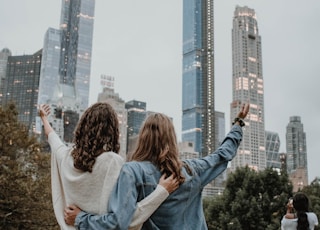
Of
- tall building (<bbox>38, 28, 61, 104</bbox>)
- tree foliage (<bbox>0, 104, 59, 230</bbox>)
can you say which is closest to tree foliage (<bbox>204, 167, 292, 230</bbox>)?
tree foliage (<bbox>0, 104, 59, 230</bbox>)

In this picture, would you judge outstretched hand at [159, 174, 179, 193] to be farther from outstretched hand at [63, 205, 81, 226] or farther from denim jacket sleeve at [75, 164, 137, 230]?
outstretched hand at [63, 205, 81, 226]

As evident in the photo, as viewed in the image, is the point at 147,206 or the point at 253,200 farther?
the point at 253,200

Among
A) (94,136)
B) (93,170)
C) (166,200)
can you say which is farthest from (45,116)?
(166,200)

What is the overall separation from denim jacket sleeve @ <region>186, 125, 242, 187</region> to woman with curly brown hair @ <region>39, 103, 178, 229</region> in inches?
10.5

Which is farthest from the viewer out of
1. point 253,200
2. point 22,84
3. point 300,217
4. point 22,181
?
point 22,84

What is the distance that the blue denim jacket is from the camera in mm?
2365

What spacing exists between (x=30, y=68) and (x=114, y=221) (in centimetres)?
20714

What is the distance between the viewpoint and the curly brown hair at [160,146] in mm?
2586

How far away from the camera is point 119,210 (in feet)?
7.68

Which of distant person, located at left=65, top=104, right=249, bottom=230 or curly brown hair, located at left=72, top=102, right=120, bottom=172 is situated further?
curly brown hair, located at left=72, top=102, right=120, bottom=172

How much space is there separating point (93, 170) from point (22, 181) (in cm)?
1018

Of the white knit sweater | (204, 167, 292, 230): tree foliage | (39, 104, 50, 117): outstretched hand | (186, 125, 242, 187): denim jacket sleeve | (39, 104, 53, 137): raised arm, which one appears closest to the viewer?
the white knit sweater

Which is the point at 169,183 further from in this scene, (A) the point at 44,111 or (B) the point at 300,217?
Answer: (B) the point at 300,217

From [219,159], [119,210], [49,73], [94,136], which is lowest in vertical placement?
[119,210]
